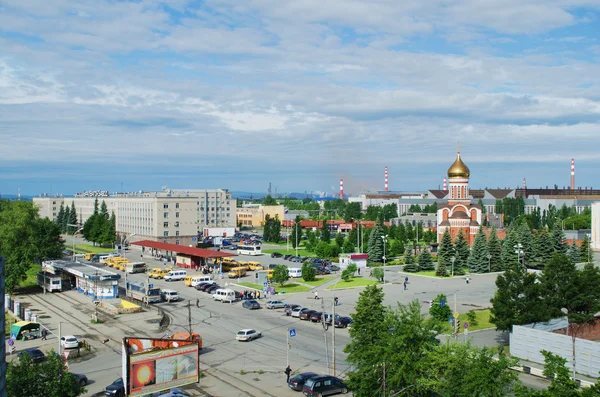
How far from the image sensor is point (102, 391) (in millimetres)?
25094

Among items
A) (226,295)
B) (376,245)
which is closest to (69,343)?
(226,295)

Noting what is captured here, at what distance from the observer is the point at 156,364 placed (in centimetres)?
1984

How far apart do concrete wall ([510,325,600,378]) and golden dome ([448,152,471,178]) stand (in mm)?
53478

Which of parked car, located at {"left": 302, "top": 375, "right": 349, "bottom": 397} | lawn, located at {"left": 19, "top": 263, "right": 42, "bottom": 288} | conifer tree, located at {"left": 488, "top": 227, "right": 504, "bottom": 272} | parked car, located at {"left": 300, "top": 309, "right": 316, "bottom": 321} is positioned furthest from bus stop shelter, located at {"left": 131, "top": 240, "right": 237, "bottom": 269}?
parked car, located at {"left": 302, "top": 375, "right": 349, "bottom": 397}

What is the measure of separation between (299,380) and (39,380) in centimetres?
1057

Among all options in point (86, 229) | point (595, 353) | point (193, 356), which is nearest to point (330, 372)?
point (193, 356)

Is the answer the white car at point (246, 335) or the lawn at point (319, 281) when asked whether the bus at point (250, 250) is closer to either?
the lawn at point (319, 281)

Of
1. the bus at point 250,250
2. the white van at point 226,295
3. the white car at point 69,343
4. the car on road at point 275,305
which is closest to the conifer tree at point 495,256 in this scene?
the car on road at point 275,305

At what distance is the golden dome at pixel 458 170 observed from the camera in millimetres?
81312

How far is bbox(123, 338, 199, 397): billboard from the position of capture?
1920 cm

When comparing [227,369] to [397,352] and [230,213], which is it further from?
Answer: [230,213]

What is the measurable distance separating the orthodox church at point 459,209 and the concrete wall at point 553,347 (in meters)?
50.8

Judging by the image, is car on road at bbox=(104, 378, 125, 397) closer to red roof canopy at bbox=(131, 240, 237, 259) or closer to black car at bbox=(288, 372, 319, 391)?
black car at bbox=(288, 372, 319, 391)

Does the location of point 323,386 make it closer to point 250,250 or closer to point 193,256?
point 193,256
